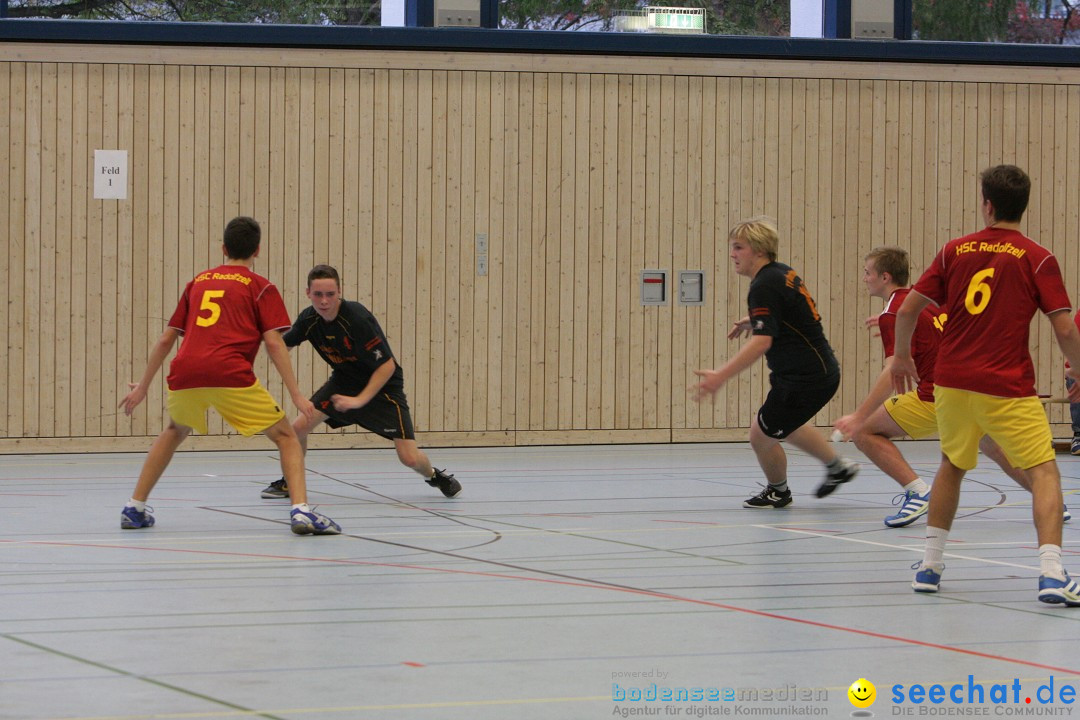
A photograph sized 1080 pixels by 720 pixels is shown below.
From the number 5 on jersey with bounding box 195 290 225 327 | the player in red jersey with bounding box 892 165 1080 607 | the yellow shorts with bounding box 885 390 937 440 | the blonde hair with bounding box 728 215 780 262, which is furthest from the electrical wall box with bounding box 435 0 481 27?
the player in red jersey with bounding box 892 165 1080 607

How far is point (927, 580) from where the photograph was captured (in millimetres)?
5535

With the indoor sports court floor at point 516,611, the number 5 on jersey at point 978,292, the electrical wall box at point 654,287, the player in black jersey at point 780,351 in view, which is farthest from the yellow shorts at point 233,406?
the electrical wall box at point 654,287

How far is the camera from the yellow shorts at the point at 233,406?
704 cm

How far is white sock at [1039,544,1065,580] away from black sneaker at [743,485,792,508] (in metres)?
3.19

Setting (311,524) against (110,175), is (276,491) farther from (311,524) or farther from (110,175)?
(110,175)

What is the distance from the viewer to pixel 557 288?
42.2 ft

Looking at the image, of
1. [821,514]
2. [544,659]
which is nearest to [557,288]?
[821,514]

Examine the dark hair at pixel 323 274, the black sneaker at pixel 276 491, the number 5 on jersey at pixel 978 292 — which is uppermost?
the dark hair at pixel 323 274

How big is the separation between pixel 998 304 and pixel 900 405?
2.74m

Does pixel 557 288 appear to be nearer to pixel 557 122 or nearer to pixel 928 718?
pixel 557 122

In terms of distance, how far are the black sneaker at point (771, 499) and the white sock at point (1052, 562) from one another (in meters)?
3.19

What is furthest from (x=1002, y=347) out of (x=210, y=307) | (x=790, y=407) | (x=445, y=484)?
(x=445, y=484)

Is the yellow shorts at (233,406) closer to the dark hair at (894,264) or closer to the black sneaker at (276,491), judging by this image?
the black sneaker at (276,491)

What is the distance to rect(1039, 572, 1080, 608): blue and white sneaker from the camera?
517 cm
